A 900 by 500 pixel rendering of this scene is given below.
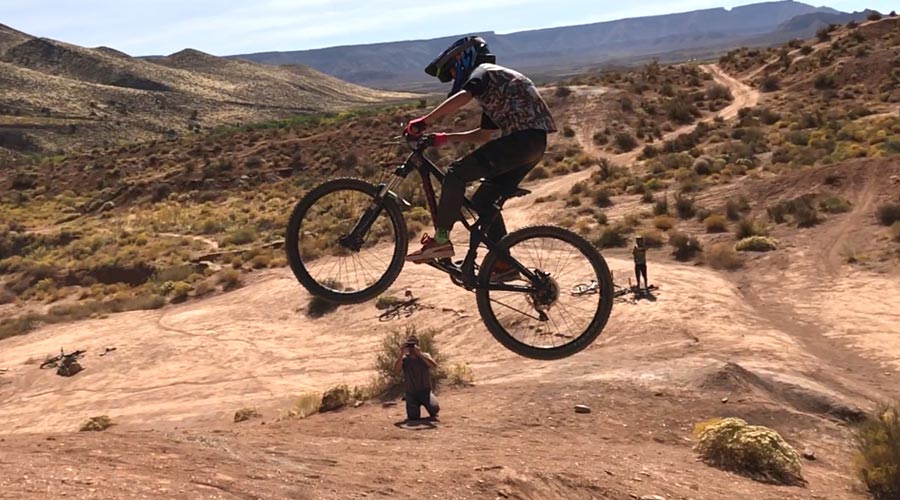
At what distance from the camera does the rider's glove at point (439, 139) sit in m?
7.08

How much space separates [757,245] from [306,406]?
16.3 metres

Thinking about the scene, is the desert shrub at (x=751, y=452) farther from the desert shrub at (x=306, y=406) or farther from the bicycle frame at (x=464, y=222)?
the desert shrub at (x=306, y=406)

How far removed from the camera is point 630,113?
61531mm

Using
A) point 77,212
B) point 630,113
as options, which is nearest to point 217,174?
point 77,212

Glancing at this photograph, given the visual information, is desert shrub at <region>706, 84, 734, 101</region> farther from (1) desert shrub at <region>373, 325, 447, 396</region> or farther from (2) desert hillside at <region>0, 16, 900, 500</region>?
(1) desert shrub at <region>373, 325, 447, 396</region>

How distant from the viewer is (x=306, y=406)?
1788 centimetres

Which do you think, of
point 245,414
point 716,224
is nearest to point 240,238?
point 245,414

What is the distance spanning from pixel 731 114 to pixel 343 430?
4847cm

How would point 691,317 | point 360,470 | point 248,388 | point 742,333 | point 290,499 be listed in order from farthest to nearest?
point 248,388 → point 691,317 → point 742,333 → point 360,470 → point 290,499

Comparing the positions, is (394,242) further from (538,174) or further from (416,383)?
(538,174)

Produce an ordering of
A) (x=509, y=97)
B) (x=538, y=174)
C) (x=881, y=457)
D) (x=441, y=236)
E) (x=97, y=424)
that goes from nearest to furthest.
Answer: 1. (x=509, y=97)
2. (x=441, y=236)
3. (x=881, y=457)
4. (x=97, y=424)
5. (x=538, y=174)

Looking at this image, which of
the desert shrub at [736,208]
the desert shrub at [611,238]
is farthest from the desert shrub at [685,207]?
the desert shrub at [611,238]

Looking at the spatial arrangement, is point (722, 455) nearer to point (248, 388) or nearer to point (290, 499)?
point (290, 499)

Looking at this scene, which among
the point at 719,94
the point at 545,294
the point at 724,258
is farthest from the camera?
the point at 719,94
